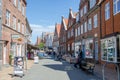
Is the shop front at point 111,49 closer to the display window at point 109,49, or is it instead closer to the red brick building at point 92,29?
the display window at point 109,49

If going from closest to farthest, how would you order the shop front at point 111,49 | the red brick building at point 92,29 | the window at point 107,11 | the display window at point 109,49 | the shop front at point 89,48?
the shop front at point 111,49 < the display window at point 109,49 < the window at point 107,11 < the red brick building at point 92,29 < the shop front at point 89,48

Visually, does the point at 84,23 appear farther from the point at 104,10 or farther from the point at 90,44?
the point at 104,10

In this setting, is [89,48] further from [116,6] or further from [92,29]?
[116,6]

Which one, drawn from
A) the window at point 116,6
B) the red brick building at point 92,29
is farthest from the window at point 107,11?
the red brick building at point 92,29

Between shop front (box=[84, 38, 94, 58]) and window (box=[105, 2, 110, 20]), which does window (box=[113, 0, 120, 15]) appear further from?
shop front (box=[84, 38, 94, 58])

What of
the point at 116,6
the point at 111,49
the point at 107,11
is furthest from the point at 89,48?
the point at 116,6

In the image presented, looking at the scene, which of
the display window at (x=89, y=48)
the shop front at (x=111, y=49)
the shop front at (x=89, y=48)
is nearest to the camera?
the shop front at (x=111, y=49)

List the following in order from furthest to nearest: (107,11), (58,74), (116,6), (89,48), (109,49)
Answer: (89,48) → (107,11) → (109,49) → (116,6) → (58,74)

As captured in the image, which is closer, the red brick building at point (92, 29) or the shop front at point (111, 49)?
the shop front at point (111, 49)

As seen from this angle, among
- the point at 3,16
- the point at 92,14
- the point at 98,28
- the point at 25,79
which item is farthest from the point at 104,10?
the point at 25,79

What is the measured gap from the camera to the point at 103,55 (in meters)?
25.2

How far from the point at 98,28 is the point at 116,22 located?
6.88 metres

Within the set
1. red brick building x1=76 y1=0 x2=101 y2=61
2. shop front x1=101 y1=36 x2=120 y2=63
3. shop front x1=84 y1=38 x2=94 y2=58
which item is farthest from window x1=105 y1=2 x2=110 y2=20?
shop front x1=84 y1=38 x2=94 y2=58

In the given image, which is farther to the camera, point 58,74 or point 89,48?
point 89,48
